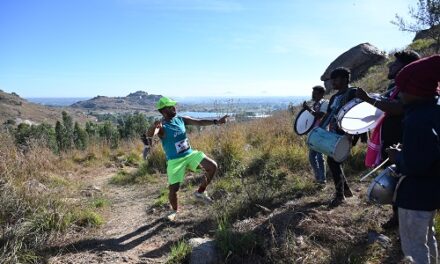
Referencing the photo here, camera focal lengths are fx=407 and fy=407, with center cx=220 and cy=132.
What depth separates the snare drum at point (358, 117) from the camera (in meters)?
4.23

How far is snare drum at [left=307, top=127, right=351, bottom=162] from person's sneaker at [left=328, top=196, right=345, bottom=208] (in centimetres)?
83

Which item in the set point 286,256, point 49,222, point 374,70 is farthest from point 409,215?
point 374,70

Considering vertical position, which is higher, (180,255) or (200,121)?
(200,121)

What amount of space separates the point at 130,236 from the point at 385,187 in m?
3.67

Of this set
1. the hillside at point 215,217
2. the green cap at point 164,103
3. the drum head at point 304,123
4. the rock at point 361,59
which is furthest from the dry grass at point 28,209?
the rock at point 361,59

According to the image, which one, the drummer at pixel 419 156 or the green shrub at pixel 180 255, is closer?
the drummer at pixel 419 156

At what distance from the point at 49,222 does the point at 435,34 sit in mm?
18840

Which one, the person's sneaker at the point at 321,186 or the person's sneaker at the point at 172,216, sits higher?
the person's sneaker at the point at 321,186

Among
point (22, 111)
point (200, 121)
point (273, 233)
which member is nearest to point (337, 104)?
point (273, 233)

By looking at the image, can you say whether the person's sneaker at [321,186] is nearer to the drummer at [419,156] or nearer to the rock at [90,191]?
the drummer at [419,156]

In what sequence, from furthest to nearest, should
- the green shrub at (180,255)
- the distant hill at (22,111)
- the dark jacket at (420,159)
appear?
the distant hill at (22,111)
the green shrub at (180,255)
the dark jacket at (420,159)

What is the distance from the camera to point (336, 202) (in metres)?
5.33

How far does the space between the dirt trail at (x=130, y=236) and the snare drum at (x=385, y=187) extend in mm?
2519

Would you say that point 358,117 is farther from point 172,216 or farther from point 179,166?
point 172,216
